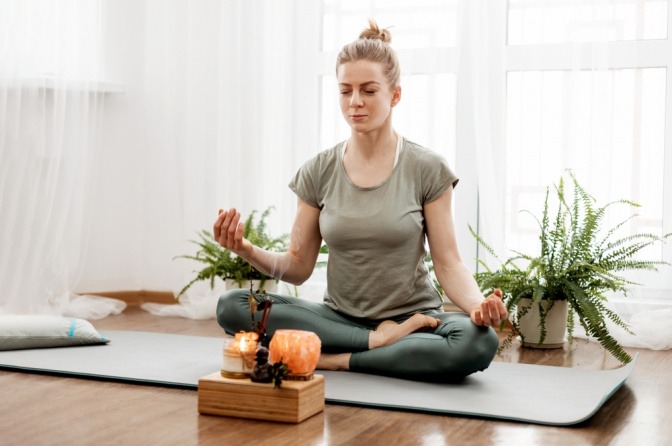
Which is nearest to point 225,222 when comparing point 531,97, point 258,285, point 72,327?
point 72,327

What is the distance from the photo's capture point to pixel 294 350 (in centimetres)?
205

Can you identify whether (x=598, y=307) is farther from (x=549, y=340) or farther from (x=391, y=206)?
(x=391, y=206)

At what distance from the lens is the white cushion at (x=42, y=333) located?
2.88m

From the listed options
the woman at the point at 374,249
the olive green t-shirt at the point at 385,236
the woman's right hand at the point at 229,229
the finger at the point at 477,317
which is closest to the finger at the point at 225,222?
the woman's right hand at the point at 229,229

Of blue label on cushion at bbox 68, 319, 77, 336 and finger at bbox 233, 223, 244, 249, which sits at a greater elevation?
finger at bbox 233, 223, 244, 249

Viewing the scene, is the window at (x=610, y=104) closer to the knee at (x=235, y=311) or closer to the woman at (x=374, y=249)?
the woman at (x=374, y=249)

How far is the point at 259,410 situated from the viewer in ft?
6.77

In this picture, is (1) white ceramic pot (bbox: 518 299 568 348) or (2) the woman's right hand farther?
(1) white ceramic pot (bbox: 518 299 568 348)

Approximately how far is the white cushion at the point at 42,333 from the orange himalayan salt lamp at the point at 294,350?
1.11m

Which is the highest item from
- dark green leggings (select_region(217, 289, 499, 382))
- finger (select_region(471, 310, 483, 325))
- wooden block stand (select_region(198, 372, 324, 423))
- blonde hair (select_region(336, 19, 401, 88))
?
blonde hair (select_region(336, 19, 401, 88))

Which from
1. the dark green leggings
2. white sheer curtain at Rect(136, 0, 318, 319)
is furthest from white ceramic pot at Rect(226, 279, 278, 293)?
the dark green leggings

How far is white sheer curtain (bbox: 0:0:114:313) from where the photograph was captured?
147 inches

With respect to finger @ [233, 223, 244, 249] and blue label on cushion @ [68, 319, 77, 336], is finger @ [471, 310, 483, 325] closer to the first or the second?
finger @ [233, 223, 244, 249]

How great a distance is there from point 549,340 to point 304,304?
3.31 feet
